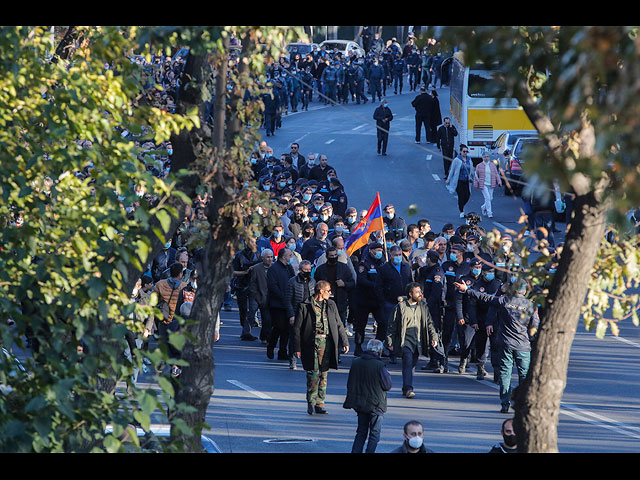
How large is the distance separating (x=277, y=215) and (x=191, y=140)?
35.5 inches

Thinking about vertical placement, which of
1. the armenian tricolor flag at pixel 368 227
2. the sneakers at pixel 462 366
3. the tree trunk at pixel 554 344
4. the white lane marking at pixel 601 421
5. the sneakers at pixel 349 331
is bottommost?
the sneakers at pixel 349 331

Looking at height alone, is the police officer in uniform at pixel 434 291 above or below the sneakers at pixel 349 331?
above

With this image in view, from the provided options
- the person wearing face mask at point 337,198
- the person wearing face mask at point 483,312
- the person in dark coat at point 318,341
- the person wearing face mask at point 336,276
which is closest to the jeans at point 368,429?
the person in dark coat at point 318,341

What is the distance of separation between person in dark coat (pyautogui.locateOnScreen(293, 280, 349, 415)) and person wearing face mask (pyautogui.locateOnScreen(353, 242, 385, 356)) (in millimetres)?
2267

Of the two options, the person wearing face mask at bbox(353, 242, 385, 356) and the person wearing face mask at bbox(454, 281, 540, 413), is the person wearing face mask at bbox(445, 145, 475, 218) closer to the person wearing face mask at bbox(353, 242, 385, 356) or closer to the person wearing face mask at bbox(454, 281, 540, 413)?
the person wearing face mask at bbox(353, 242, 385, 356)

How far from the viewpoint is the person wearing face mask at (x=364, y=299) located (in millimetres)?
16328

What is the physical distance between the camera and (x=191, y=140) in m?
8.00

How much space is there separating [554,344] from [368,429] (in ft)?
18.9

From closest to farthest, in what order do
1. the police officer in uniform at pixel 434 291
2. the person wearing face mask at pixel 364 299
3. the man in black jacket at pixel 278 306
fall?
the police officer in uniform at pixel 434 291 < the man in black jacket at pixel 278 306 < the person wearing face mask at pixel 364 299

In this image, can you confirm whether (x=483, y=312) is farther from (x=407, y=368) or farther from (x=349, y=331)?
(x=349, y=331)

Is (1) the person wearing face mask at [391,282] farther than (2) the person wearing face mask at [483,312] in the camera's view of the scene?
Yes

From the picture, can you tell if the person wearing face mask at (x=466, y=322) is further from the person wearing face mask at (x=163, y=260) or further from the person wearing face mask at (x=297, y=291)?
the person wearing face mask at (x=163, y=260)

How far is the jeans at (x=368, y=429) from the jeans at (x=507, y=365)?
2.48 metres
